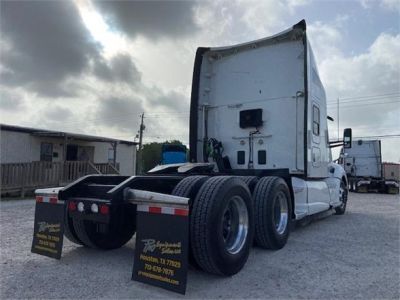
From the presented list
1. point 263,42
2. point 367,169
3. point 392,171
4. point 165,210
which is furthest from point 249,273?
point 392,171

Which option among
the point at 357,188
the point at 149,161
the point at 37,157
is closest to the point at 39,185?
the point at 37,157

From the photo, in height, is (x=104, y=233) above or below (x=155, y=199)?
below

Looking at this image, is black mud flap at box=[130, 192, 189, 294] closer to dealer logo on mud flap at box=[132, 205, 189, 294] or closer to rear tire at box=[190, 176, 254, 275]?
dealer logo on mud flap at box=[132, 205, 189, 294]

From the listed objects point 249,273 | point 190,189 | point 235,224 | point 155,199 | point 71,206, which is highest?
point 190,189

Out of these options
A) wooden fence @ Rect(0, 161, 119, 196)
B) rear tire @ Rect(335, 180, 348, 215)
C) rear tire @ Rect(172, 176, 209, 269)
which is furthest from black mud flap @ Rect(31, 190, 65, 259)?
wooden fence @ Rect(0, 161, 119, 196)

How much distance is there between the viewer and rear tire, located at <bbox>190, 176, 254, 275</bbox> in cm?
360

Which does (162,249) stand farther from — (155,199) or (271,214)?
(271,214)

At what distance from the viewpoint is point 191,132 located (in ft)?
24.1

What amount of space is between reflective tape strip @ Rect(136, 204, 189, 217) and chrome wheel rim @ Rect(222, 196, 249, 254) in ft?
2.77

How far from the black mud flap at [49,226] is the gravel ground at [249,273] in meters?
0.16

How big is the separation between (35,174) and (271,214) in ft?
41.5

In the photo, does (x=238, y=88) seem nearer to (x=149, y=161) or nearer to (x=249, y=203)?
(x=249, y=203)

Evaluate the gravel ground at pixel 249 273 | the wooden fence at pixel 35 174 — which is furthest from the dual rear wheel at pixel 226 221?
the wooden fence at pixel 35 174

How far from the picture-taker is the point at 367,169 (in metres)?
21.5
